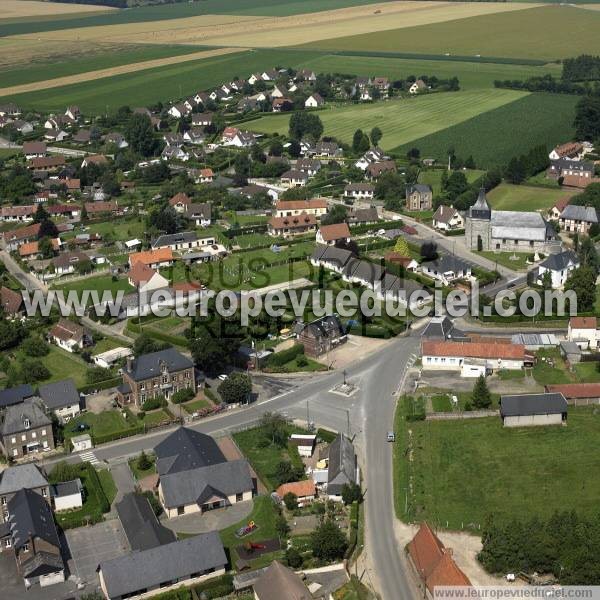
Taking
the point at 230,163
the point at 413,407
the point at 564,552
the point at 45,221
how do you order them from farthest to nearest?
the point at 230,163
the point at 45,221
the point at 413,407
the point at 564,552

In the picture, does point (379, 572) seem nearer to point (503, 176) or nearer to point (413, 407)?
point (413, 407)

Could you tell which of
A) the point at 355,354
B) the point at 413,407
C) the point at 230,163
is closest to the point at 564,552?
the point at 413,407

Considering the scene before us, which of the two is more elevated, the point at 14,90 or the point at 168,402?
the point at 14,90

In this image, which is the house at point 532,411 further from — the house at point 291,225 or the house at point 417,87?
the house at point 417,87

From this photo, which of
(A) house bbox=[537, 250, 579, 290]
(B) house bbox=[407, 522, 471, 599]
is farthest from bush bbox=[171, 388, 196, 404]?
(A) house bbox=[537, 250, 579, 290]

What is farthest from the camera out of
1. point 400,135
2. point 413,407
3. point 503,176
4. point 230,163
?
point 400,135

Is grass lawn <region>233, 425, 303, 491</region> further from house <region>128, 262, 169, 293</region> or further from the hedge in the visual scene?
house <region>128, 262, 169, 293</region>
